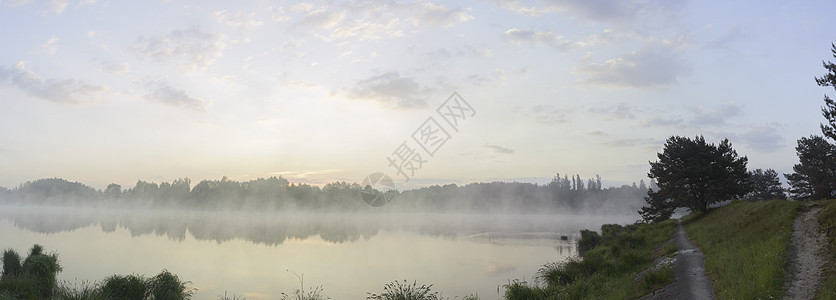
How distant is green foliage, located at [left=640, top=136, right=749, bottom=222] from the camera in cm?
4556

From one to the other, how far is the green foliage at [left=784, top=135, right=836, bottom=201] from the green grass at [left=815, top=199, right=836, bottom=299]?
32945mm

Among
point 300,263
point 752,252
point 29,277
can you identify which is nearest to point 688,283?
point 752,252

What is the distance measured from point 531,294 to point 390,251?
33854 millimetres

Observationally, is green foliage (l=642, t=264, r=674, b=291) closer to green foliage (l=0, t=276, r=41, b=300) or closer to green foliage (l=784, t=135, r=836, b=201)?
green foliage (l=0, t=276, r=41, b=300)

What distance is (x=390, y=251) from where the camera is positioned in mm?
51438

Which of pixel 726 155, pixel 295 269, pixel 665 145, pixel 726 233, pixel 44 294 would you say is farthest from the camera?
pixel 665 145

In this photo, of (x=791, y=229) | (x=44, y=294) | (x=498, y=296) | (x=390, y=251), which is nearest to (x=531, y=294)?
(x=498, y=296)

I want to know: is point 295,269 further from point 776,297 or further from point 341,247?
point 776,297

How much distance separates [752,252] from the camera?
1892 cm

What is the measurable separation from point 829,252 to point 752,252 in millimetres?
2946

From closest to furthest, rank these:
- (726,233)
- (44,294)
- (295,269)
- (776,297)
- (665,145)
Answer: (776,297) < (44,294) < (726,233) < (295,269) < (665,145)

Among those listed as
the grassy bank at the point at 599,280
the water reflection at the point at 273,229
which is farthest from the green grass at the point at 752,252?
the water reflection at the point at 273,229

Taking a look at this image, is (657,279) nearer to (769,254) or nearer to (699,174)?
(769,254)

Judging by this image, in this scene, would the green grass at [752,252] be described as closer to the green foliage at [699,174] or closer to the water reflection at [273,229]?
the green foliage at [699,174]
